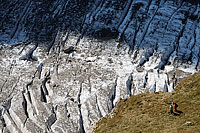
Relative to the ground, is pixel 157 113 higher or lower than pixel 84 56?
higher

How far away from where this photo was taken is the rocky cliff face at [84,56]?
43812 millimetres

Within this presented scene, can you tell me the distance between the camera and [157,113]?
31453 mm

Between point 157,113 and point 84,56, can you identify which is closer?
point 157,113

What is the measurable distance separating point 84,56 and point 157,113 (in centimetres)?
2326

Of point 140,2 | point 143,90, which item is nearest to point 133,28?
point 140,2

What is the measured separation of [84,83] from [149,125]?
63.8ft

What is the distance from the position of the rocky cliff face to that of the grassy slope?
8787mm

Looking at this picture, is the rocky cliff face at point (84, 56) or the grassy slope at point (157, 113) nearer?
the grassy slope at point (157, 113)

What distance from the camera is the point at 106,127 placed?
106ft

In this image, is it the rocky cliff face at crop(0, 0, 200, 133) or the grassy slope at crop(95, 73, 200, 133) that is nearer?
the grassy slope at crop(95, 73, 200, 133)

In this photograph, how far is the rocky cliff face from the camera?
144 feet

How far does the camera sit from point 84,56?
5234cm

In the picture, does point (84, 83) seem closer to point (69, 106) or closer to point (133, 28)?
point (69, 106)

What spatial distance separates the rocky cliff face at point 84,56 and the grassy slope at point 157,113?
8787 millimetres
